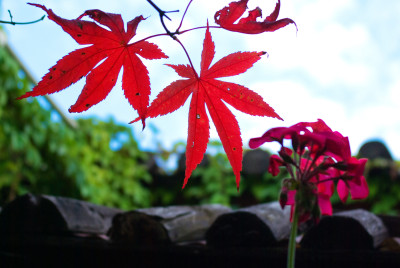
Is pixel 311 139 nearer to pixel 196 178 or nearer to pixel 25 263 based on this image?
pixel 25 263

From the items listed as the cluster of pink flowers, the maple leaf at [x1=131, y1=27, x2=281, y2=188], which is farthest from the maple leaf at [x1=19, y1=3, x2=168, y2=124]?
the cluster of pink flowers

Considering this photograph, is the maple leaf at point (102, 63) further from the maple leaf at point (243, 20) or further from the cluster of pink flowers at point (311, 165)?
the cluster of pink flowers at point (311, 165)

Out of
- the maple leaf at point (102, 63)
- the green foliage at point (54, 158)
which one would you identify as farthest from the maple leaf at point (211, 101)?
the green foliage at point (54, 158)

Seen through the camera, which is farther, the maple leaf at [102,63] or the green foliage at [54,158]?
the green foliage at [54,158]

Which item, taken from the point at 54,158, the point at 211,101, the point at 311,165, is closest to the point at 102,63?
the point at 211,101

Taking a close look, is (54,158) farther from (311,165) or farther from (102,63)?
(311,165)

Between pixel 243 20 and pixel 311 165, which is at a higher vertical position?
pixel 243 20

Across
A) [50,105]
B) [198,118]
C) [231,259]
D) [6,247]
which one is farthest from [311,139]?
[50,105]
